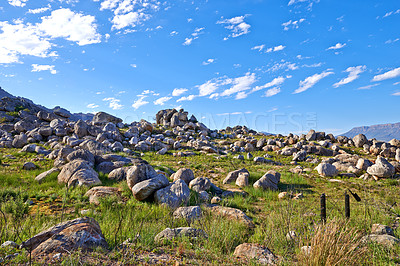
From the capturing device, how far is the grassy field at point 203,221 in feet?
11.5

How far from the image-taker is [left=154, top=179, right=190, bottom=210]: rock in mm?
7160

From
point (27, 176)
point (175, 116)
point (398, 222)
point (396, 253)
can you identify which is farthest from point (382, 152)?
point (175, 116)

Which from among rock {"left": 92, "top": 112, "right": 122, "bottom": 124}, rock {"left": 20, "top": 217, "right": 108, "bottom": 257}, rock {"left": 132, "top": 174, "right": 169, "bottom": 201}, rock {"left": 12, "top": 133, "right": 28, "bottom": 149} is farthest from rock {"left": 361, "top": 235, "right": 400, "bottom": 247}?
rock {"left": 92, "top": 112, "right": 122, "bottom": 124}

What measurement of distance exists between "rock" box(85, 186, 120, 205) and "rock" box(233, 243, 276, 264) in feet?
17.8

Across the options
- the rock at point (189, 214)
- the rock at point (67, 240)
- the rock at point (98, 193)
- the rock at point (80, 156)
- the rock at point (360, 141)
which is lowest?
the rock at point (189, 214)

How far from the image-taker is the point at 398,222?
6.34 metres

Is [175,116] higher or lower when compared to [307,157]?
higher

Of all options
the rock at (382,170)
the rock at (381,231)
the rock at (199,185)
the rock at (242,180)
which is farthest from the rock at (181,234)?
the rock at (382,170)

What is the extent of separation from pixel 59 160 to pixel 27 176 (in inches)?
73.5

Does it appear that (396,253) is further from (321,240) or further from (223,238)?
(223,238)

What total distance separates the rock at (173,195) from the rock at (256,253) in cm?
341

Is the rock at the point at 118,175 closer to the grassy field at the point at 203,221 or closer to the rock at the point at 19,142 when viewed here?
the grassy field at the point at 203,221

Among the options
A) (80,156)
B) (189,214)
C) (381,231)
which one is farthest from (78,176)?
(381,231)

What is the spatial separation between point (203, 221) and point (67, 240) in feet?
10.1
